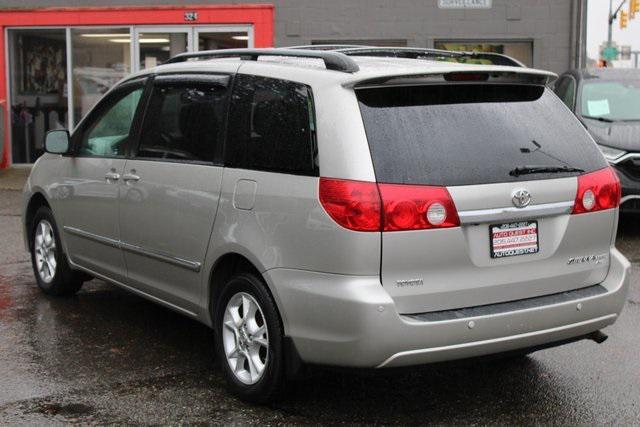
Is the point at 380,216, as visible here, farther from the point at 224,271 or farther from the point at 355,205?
the point at 224,271

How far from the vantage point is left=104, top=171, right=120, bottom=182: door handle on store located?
558 centimetres

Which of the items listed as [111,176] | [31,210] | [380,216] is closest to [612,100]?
[31,210]

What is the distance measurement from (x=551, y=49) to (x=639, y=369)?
11.0m

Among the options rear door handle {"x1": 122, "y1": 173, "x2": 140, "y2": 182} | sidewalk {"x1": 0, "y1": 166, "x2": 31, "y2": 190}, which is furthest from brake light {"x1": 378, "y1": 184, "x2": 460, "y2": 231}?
sidewalk {"x1": 0, "y1": 166, "x2": 31, "y2": 190}

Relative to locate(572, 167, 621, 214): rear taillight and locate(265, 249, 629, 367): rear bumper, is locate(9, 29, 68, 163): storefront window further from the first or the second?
locate(572, 167, 621, 214): rear taillight

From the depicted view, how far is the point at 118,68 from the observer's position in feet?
52.1

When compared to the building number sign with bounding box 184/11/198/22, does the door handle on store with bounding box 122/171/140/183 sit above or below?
below

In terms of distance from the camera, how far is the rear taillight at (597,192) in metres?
4.35

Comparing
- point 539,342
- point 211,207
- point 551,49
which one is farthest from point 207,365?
point 551,49

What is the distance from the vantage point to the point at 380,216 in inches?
153

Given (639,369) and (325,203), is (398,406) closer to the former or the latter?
(325,203)

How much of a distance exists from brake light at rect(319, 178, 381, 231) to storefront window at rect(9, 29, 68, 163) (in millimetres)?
12928

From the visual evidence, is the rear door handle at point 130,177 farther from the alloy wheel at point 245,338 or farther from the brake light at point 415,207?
the brake light at point 415,207

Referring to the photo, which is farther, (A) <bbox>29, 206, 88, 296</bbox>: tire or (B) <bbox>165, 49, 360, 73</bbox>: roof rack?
(A) <bbox>29, 206, 88, 296</bbox>: tire
